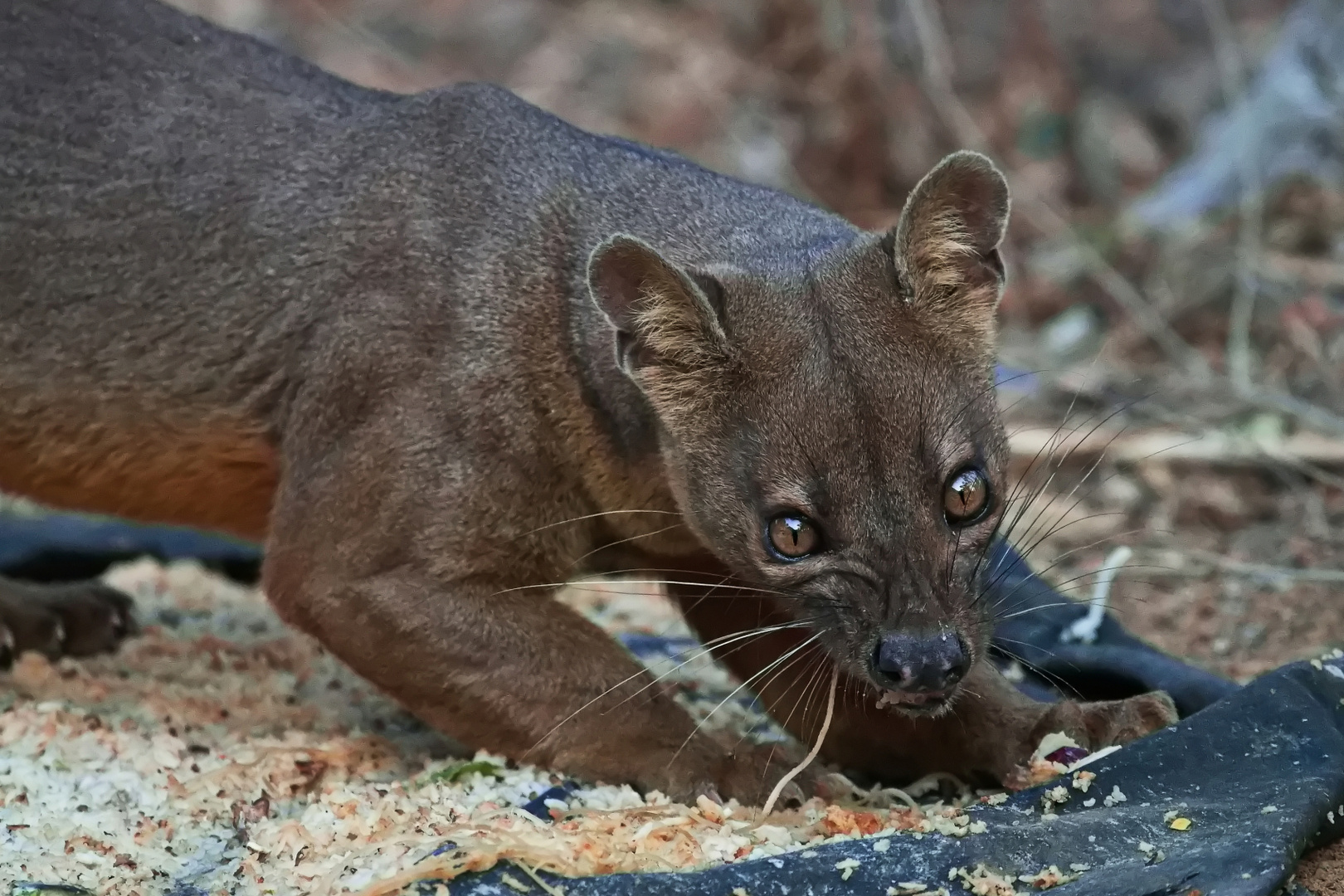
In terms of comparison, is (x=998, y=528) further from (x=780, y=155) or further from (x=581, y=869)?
(x=780, y=155)

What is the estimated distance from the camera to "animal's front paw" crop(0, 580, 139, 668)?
5512 mm

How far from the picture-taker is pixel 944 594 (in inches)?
A: 146

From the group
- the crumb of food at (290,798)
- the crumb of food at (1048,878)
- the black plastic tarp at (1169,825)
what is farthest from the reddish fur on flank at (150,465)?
the crumb of food at (1048,878)

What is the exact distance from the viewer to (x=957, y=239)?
416 centimetres

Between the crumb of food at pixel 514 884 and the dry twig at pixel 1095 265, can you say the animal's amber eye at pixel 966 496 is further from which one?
the dry twig at pixel 1095 265

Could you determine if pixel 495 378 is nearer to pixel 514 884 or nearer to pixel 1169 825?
pixel 514 884

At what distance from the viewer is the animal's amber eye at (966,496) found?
3846 millimetres

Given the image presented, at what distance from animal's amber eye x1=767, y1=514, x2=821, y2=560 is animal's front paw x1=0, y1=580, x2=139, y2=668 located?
2877 millimetres

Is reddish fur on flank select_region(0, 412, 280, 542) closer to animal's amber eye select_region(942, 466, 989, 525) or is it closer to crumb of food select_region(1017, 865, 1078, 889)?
animal's amber eye select_region(942, 466, 989, 525)

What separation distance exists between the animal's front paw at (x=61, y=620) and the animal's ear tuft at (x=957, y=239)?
3.23 metres

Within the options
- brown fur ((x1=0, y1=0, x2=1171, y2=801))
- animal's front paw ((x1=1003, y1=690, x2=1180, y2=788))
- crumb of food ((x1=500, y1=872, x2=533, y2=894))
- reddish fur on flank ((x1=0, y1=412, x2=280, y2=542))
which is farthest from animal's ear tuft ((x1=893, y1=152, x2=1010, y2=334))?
reddish fur on flank ((x1=0, y1=412, x2=280, y2=542))

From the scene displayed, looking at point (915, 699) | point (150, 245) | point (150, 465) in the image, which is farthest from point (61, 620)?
point (915, 699)

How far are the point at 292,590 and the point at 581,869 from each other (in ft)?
4.75

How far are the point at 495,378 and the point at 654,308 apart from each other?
56cm
